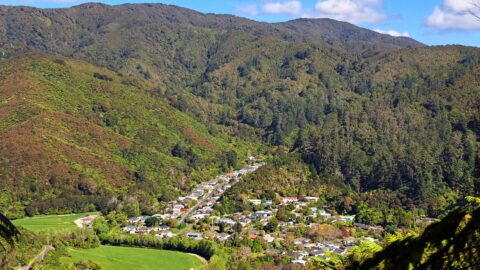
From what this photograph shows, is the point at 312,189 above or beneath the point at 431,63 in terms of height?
beneath

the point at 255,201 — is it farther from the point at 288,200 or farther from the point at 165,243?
the point at 165,243

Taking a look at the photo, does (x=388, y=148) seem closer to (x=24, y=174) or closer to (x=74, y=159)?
(x=74, y=159)

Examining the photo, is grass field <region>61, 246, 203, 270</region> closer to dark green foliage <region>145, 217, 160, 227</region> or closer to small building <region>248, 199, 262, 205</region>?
dark green foliage <region>145, 217, 160, 227</region>

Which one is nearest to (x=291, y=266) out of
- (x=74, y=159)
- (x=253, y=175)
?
(x=253, y=175)

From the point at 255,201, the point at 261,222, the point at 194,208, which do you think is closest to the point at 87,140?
the point at 194,208

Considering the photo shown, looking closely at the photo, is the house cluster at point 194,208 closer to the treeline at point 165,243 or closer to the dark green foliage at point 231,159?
the treeline at point 165,243

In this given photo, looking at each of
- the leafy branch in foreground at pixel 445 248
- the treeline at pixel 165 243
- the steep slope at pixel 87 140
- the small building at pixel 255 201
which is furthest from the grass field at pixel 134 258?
the leafy branch in foreground at pixel 445 248
